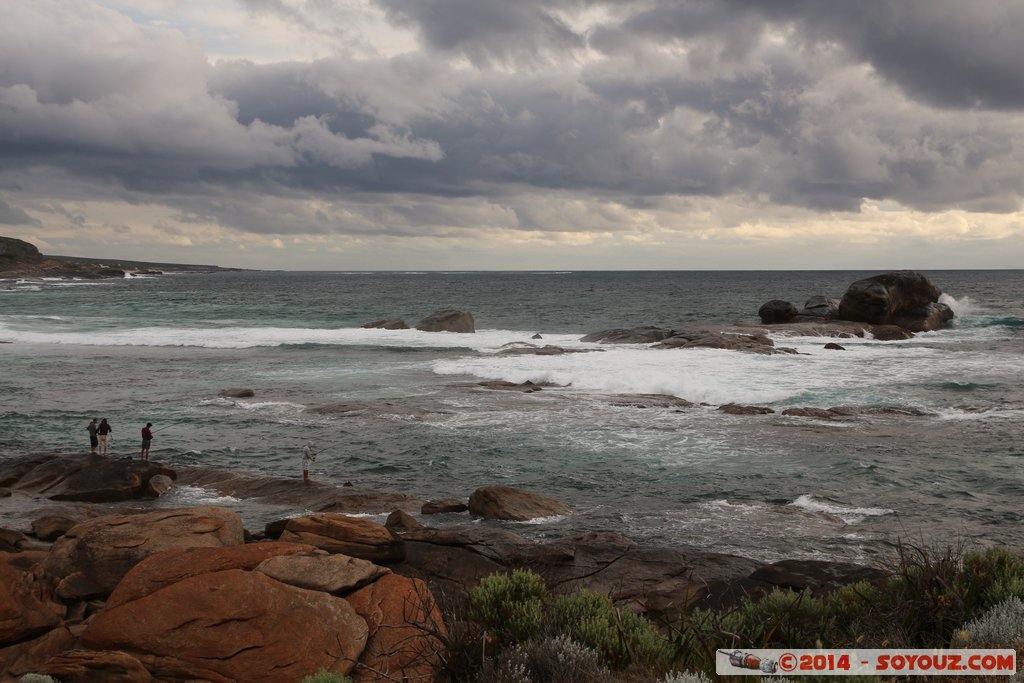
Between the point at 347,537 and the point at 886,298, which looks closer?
the point at 347,537

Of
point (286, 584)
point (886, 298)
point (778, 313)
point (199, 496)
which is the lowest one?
point (199, 496)

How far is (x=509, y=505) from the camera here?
1523 cm

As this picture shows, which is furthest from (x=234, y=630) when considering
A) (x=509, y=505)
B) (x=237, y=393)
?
(x=237, y=393)

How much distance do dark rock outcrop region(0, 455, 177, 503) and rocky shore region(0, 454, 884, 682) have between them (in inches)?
60.0

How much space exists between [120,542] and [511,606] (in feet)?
21.0

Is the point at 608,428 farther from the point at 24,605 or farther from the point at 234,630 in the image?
the point at 24,605

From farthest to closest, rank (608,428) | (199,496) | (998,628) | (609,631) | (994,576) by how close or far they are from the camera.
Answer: (608,428), (199,496), (994,576), (609,631), (998,628)

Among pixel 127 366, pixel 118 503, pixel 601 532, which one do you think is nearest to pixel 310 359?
pixel 127 366

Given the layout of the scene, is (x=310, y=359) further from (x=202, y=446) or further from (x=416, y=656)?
(x=416, y=656)

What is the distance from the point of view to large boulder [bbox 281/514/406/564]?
11.0m

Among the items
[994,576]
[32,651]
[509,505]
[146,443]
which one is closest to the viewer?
[994,576]

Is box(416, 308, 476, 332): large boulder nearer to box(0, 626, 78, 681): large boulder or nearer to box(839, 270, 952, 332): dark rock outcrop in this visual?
box(839, 270, 952, 332): dark rock outcrop

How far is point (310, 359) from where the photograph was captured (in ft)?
139

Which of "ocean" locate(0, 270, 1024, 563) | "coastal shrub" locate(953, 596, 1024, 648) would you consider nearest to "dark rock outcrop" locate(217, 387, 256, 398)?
"ocean" locate(0, 270, 1024, 563)
